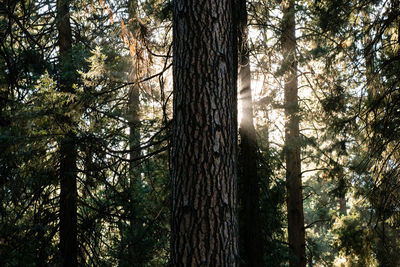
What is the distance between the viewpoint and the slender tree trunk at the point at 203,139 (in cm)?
243

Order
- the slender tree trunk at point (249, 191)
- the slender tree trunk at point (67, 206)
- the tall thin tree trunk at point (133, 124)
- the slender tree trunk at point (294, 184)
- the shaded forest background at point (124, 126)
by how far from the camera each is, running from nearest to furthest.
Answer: the tall thin tree trunk at point (133, 124), the shaded forest background at point (124, 126), the slender tree trunk at point (249, 191), the slender tree trunk at point (67, 206), the slender tree trunk at point (294, 184)

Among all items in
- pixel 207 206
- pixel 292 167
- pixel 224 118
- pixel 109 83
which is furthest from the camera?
pixel 292 167

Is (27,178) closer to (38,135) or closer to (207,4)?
(38,135)

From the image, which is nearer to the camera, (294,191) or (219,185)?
(219,185)

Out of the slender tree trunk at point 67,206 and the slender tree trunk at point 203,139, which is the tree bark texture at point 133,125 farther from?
the slender tree trunk at point 203,139

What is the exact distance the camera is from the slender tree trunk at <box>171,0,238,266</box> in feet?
7.96

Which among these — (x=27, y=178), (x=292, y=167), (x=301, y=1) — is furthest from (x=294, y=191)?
(x=27, y=178)

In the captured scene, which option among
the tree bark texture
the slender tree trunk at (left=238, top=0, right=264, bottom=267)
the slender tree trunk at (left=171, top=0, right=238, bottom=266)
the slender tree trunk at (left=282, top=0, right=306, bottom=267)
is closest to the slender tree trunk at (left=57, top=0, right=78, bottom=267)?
the tree bark texture

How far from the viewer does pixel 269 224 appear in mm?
6848

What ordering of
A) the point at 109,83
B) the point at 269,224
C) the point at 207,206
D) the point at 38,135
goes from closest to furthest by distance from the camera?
1. the point at 207,206
2. the point at 38,135
3. the point at 109,83
4. the point at 269,224

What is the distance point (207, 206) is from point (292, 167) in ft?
24.9

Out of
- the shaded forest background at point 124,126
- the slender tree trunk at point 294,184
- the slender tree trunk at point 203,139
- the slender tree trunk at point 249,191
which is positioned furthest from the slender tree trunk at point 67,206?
the slender tree trunk at point 294,184

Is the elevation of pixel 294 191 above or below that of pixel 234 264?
above

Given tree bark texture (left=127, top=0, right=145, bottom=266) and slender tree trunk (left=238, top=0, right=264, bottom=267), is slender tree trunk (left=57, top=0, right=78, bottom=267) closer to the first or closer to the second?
tree bark texture (left=127, top=0, right=145, bottom=266)
